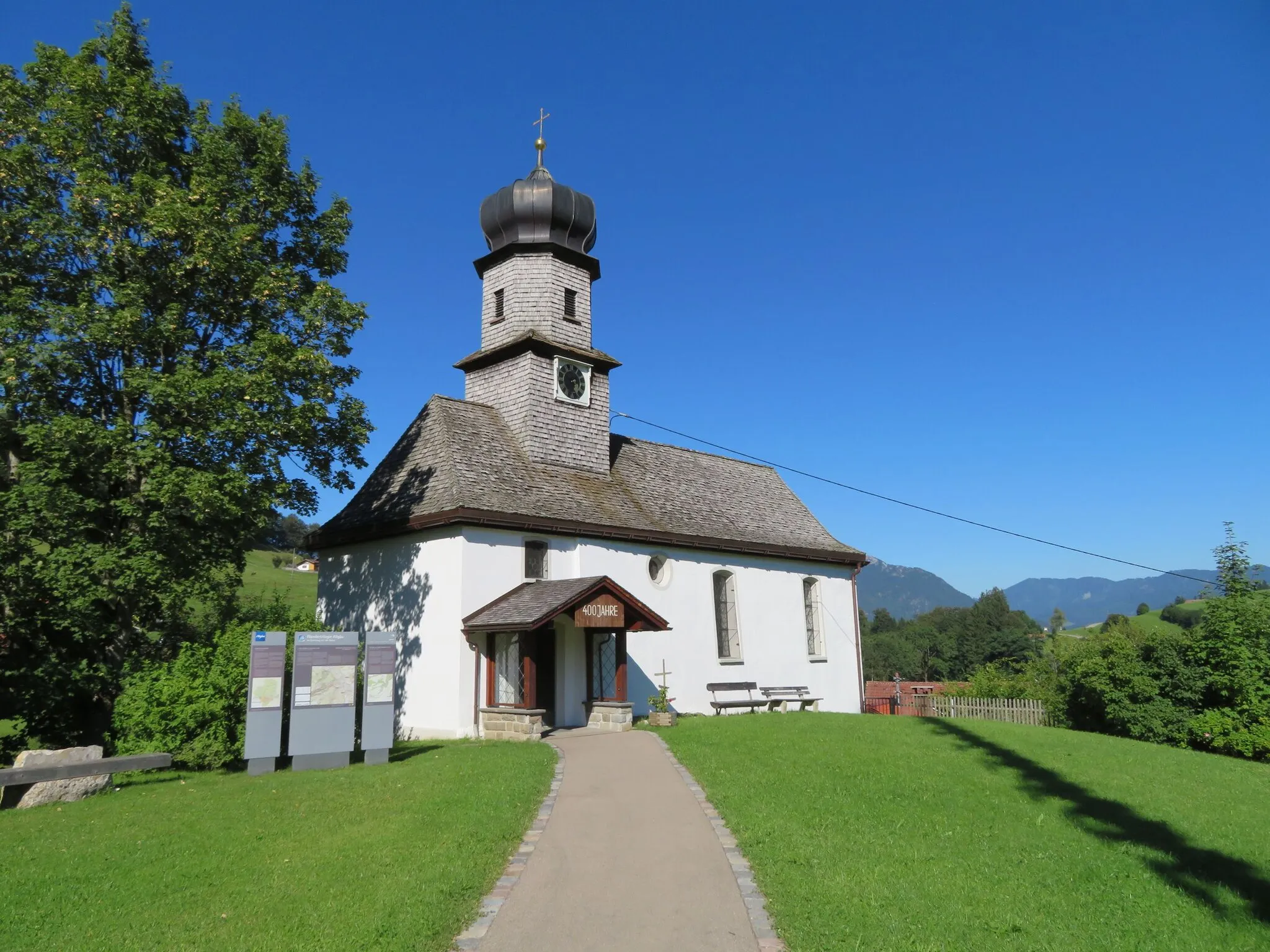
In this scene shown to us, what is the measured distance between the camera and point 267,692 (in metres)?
12.9

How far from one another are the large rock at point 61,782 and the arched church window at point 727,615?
15.8 metres

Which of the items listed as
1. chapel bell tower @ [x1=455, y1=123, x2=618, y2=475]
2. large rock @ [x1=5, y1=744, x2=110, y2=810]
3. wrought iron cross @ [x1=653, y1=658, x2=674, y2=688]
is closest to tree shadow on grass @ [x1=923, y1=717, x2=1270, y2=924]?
wrought iron cross @ [x1=653, y1=658, x2=674, y2=688]

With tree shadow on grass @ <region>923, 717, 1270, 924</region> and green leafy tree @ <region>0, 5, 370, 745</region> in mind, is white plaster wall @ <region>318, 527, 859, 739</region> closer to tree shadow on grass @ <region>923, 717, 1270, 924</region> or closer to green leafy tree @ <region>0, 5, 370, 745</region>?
green leafy tree @ <region>0, 5, 370, 745</region>

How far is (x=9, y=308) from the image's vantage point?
546 inches

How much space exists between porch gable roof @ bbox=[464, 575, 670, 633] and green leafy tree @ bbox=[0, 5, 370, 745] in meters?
4.08

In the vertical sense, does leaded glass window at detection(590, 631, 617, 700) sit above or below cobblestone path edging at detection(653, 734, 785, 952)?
above

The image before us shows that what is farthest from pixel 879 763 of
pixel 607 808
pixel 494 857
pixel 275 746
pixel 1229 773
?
pixel 275 746

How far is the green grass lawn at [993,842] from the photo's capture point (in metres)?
6.21

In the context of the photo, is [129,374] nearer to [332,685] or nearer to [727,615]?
[332,685]

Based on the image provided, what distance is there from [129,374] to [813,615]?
20607mm

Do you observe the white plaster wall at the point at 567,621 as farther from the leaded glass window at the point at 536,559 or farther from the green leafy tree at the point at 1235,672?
the green leafy tree at the point at 1235,672

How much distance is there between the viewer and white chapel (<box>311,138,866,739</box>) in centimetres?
1791

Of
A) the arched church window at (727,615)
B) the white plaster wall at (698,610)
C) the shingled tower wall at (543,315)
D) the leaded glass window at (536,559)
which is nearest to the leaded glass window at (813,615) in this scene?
the white plaster wall at (698,610)

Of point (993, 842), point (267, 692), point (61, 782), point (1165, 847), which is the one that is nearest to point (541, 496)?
point (267, 692)
